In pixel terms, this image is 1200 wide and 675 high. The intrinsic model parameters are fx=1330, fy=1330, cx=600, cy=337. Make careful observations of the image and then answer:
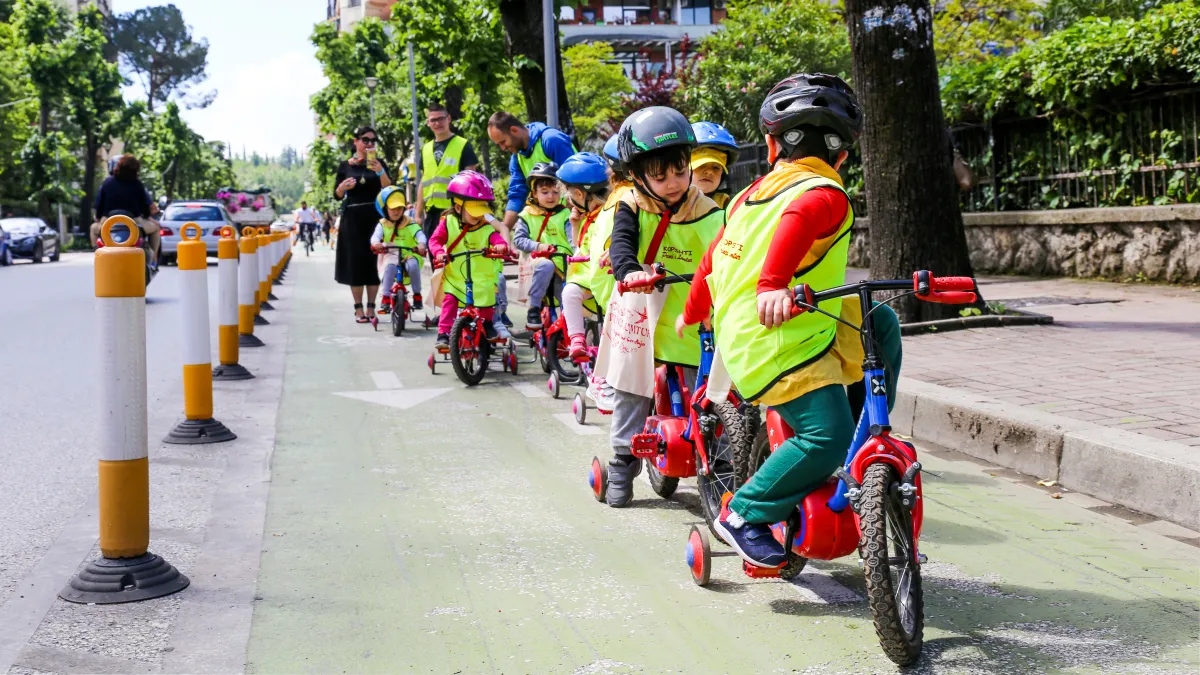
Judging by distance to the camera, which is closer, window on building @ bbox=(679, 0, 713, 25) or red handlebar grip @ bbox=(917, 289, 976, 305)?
red handlebar grip @ bbox=(917, 289, 976, 305)

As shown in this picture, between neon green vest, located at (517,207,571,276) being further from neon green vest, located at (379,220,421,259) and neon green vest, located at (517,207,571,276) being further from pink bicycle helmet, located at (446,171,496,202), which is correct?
neon green vest, located at (379,220,421,259)

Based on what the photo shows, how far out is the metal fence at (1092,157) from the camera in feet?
42.1

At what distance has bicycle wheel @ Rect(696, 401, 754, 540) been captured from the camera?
478 cm

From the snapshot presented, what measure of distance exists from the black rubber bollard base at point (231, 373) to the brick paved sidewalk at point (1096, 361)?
4.93 m

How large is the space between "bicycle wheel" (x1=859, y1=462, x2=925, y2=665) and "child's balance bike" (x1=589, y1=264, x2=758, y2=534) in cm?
108

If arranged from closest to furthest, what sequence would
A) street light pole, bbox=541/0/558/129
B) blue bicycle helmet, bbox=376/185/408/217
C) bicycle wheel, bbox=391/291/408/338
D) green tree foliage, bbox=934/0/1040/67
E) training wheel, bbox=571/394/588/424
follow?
training wheel, bbox=571/394/588/424
bicycle wheel, bbox=391/291/408/338
blue bicycle helmet, bbox=376/185/408/217
street light pole, bbox=541/0/558/129
green tree foliage, bbox=934/0/1040/67

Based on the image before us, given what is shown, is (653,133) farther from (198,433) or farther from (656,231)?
(198,433)

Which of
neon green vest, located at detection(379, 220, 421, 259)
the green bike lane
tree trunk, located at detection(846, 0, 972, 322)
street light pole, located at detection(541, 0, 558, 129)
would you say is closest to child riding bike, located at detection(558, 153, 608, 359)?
the green bike lane

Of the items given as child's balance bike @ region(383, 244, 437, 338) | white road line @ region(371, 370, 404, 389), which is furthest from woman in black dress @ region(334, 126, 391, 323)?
white road line @ region(371, 370, 404, 389)

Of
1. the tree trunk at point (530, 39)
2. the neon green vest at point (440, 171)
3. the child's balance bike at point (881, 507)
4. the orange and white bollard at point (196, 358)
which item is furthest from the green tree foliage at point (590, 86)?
the child's balance bike at point (881, 507)

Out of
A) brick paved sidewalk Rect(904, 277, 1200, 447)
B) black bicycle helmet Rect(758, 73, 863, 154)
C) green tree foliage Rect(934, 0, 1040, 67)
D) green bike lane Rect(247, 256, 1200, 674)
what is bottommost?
green bike lane Rect(247, 256, 1200, 674)

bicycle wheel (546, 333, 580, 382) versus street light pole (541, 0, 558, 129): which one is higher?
street light pole (541, 0, 558, 129)

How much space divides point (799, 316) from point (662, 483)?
2.16 m

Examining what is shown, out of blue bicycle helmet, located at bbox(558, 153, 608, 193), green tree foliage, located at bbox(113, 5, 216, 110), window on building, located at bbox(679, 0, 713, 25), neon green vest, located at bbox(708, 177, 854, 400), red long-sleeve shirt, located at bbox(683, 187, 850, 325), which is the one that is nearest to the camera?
red long-sleeve shirt, located at bbox(683, 187, 850, 325)
